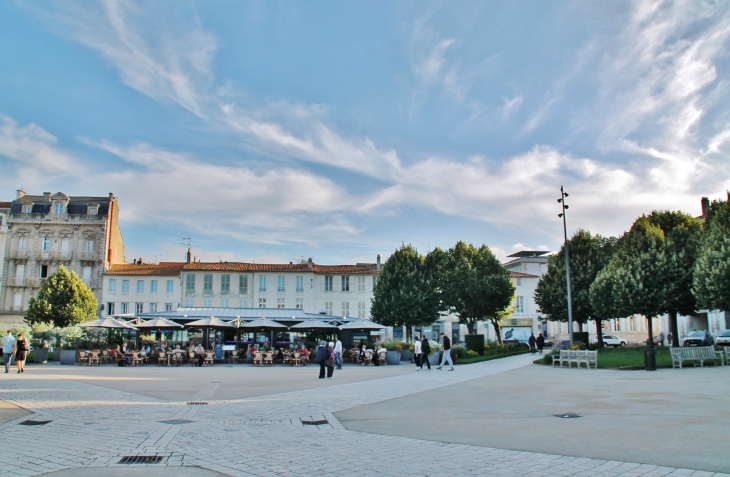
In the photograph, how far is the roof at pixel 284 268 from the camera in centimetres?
5608

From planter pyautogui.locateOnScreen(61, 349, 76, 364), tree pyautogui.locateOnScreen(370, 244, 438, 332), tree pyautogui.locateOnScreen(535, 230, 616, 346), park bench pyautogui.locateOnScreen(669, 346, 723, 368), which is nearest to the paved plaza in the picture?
park bench pyautogui.locateOnScreen(669, 346, 723, 368)

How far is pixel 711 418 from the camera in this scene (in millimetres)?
9438

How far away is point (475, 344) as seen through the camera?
34.2m

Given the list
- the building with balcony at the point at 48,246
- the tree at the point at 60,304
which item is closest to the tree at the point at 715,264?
the tree at the point at 60,304

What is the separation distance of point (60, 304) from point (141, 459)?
143 ft

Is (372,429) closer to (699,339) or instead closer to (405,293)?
(405,293)

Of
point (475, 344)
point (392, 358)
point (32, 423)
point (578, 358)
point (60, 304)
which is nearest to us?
point (32, 423)

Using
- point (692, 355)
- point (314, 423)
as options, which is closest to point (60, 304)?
point (314, 423)

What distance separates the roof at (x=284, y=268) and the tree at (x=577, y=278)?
2128cm

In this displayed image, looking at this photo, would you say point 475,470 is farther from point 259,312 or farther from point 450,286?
point 450,286

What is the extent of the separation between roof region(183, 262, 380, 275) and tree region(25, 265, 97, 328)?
10834 mm

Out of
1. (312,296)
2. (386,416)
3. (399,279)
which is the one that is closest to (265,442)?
(386,416)

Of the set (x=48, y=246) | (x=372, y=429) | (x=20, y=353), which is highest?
(x=48, y=246)

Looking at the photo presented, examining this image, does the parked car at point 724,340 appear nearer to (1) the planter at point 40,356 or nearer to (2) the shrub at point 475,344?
(2) the shrub at point 475,344
